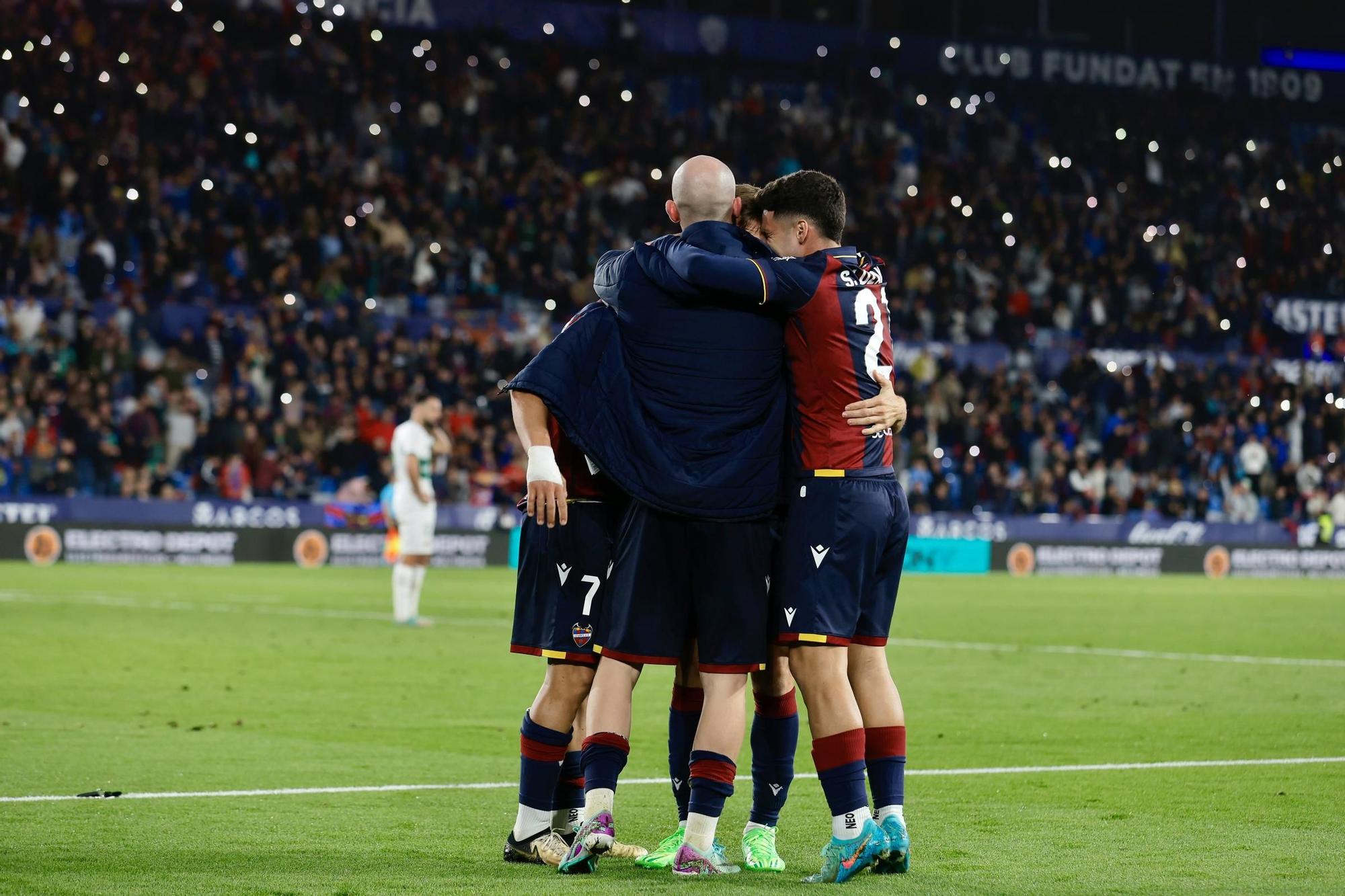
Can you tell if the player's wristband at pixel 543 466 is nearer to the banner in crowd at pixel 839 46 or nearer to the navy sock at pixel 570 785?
the navy sock at pixel 570 785

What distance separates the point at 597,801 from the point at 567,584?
781mm

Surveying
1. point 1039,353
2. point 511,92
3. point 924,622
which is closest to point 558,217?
point 511,92

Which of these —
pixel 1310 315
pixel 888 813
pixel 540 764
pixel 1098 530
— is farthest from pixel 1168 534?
pixel 540 764

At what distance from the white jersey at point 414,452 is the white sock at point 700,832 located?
12740mm

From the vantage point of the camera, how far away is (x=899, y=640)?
59.9 feet

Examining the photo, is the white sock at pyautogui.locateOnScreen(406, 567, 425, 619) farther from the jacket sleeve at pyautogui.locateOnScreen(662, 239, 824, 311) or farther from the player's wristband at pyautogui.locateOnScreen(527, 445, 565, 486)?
the jacket sleeve at pyautogui.locateOnScreen(662, 239, 824, 311)

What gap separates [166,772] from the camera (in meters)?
8.60

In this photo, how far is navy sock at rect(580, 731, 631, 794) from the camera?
6.38 m

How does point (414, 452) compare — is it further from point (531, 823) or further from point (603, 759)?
point (603, 759)

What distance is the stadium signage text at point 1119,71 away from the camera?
46.7 meters

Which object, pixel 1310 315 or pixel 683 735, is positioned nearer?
pixel 683 735

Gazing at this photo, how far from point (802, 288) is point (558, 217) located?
30676 mm

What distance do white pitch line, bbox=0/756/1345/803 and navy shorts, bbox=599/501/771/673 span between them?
2.24m

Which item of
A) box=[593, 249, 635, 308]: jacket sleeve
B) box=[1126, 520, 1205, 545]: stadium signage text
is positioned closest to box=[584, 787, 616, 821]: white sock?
box=[593, 249, 635, 308]: jacket sleeve
